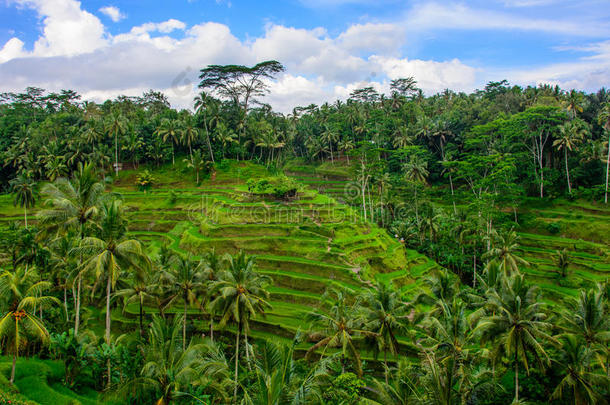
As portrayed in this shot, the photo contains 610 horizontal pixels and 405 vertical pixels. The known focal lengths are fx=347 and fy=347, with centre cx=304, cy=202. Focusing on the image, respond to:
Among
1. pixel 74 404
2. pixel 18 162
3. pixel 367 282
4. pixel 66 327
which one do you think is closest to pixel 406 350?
pixel 367 282

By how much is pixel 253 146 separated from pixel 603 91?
59838mm

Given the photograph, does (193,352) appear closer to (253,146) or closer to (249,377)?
(249,377)

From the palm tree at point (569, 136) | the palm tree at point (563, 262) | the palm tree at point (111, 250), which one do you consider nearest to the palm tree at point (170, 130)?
the palm tree at point (111, 250)

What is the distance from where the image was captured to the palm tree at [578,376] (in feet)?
53.6

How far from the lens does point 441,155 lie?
6462 cm

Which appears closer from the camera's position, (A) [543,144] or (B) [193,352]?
(B) [193,352]

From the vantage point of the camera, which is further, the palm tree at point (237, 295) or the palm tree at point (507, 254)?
the palm tree at point (507, 254)

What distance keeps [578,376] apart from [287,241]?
2487cm

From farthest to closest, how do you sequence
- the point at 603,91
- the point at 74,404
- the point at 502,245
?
the point at 603,91 < the point at 502,245 < the point at 74,404

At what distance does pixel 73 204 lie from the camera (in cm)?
1827

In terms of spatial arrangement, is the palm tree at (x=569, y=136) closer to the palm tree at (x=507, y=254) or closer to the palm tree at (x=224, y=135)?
the palm tree at (x=507, y=254)

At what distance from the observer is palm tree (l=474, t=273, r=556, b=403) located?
16078mm

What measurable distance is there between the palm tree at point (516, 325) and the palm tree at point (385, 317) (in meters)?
4.96

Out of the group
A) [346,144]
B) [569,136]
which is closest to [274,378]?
[569,136]
